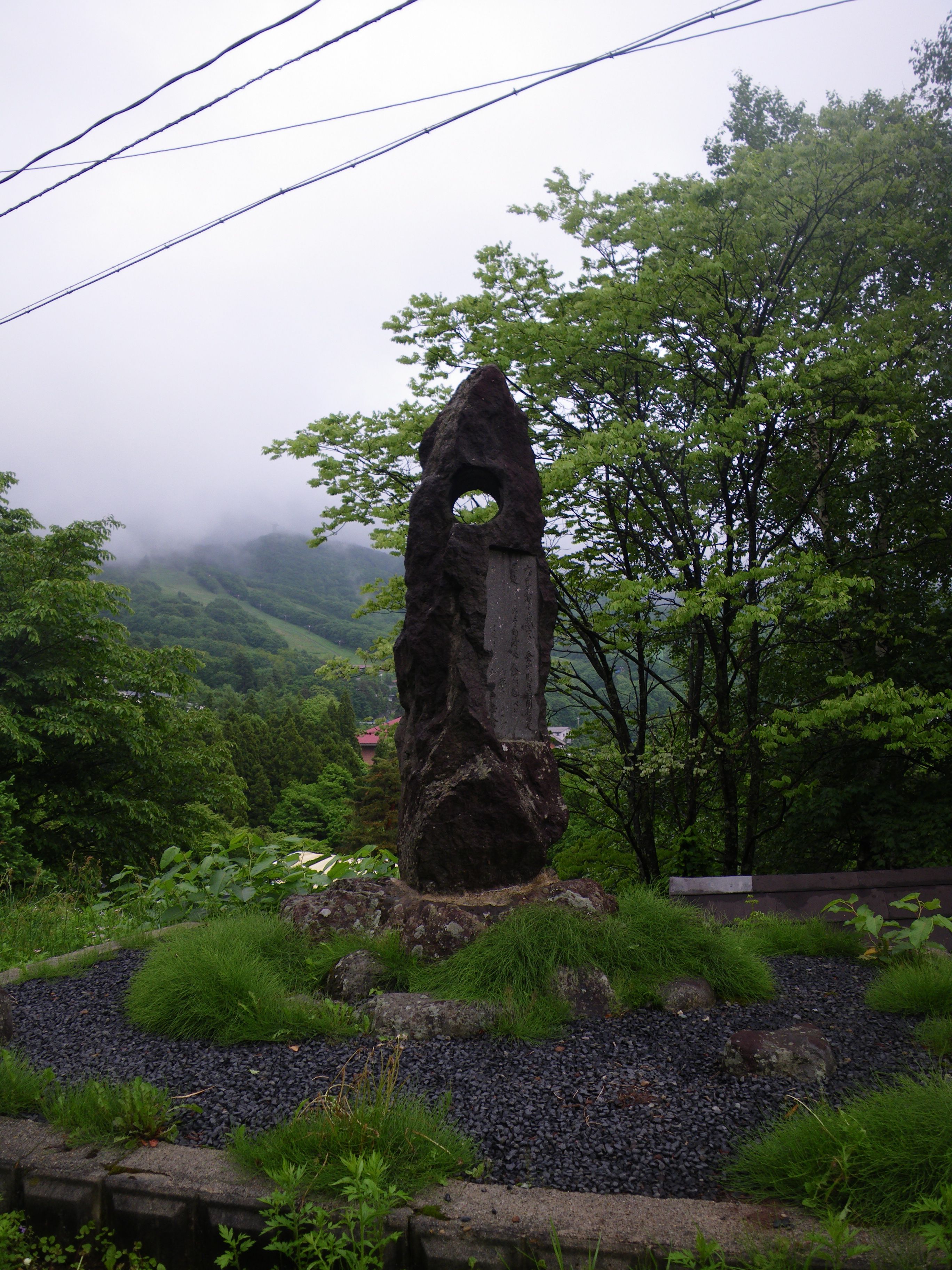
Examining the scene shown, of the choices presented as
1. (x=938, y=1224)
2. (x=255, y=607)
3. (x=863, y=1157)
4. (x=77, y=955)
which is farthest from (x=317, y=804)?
(x=255, y=607)

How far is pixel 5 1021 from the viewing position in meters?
3.38

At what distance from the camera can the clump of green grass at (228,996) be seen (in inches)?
132

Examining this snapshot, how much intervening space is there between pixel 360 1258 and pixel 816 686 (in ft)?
28.5

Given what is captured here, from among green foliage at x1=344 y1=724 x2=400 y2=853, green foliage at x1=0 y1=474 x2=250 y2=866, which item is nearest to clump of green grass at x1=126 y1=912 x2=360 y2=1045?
green foliage at x1=0 y1=474 x2=250 y2=866

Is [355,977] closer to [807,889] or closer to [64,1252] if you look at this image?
[64,1252]

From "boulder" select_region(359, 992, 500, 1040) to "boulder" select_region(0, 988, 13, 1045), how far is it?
155cm

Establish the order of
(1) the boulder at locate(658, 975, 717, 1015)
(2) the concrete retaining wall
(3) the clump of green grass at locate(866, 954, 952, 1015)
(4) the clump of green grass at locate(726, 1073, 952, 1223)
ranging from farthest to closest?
(2) the concrete retaining wall < (1) the boulder at locate(658, 975, 717, 1015) < (3) the clump of green grass at locate(866, 954, 952, 1015) < (4) the clump of green grass at locate(726, 1073, 952, 1223)

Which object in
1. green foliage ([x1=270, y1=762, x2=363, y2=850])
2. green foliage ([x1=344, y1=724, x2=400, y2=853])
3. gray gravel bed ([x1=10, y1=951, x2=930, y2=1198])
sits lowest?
green foliage ([x1=270, y1=762, x2=363, y2=850])

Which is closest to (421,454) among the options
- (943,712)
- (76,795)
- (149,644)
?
(943,712)

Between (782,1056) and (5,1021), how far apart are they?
3.26 m

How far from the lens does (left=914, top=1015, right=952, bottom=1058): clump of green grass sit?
306 centimetres

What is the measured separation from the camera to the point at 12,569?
11836mm

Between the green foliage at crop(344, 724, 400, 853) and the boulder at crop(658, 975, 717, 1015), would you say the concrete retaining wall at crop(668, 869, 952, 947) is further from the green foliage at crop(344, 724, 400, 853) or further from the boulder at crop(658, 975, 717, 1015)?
the green foliage at crop(344, 724, 400, 853)

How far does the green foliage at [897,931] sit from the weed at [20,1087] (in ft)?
12.5
